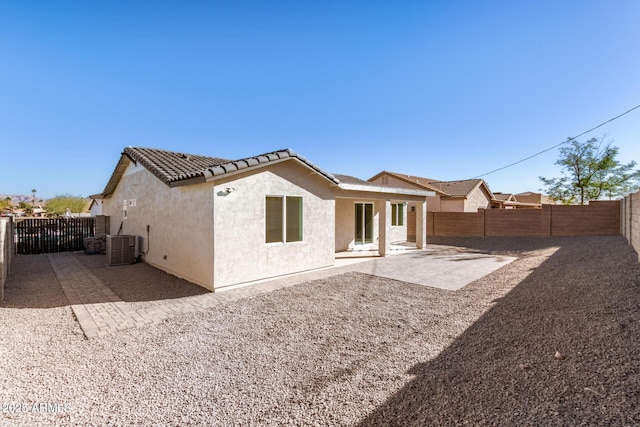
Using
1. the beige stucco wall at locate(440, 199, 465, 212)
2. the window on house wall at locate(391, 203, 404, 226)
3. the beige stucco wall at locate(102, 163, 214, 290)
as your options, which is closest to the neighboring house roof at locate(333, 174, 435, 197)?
the window on house wall at locate(391, 203, 404, 226)

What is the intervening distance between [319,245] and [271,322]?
470 centimetres

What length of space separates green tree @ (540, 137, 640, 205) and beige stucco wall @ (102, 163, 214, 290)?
34013 mm

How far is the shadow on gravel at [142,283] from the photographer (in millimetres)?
7254

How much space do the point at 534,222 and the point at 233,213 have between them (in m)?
19.5

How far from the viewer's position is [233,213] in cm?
757

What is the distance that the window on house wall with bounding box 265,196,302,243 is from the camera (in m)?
8.44

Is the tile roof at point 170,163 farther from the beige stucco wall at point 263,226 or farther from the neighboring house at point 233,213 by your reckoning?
the beige stucco wall at point 263,226

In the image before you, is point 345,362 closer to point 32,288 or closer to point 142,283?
point 142,283

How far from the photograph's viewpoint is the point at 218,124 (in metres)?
18.4

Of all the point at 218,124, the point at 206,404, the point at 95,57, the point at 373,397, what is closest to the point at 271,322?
the point at 206,404

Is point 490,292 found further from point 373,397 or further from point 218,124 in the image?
point 218,124

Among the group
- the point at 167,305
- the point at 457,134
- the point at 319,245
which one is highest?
the point at 457,134

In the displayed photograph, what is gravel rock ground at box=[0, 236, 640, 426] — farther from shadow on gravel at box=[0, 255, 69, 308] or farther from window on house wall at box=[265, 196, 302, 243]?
window on house wall at box=[265, 196, 302, 243]

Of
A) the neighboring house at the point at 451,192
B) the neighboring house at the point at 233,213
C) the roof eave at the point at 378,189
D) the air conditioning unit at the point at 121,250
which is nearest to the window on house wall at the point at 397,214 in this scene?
the roof eave at the point at 378,189
